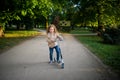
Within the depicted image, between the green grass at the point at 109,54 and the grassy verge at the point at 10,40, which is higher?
the green grass at the point at 109,54

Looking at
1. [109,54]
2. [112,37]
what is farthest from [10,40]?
[109,54]

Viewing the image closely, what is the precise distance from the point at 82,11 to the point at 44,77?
39785mm

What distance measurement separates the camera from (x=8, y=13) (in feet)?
109

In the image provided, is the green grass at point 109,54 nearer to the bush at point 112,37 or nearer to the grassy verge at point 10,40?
the bush at point 112,37

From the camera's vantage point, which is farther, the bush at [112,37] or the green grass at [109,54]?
the bush at [112,37]

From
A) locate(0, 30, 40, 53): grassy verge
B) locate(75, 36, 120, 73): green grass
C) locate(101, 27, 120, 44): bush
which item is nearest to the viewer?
locate(75, 36, 120, 73): green grass

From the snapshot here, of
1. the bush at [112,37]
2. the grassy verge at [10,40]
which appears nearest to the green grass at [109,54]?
the bush at [112,37]

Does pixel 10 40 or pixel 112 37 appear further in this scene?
pixel 10 40

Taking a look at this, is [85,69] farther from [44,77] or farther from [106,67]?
[44,77]

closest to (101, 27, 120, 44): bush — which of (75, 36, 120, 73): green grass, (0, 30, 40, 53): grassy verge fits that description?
(75, 36, 120, 73): green grass

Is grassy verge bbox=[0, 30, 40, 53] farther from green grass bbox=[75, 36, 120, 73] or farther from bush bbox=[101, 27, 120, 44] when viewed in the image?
bush bbox=[101, 27, 120, 44]

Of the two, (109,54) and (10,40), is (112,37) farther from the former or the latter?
(109,54)

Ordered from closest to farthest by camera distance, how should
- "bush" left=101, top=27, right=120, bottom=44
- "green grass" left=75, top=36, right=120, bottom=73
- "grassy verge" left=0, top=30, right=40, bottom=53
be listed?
"green grass" left=75, top=36, right=120, bottom=73
"grassy verge" left=0, top=30, right=40, bottom=53
"bush" left=101, top=27, right=120, bottom=44

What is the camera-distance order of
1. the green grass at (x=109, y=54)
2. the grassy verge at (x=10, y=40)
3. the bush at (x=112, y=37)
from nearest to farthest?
the green grass at (x=109, y=54) < the grassy verge at (x=10, y=40) < the bush at (x=112, y=37)
